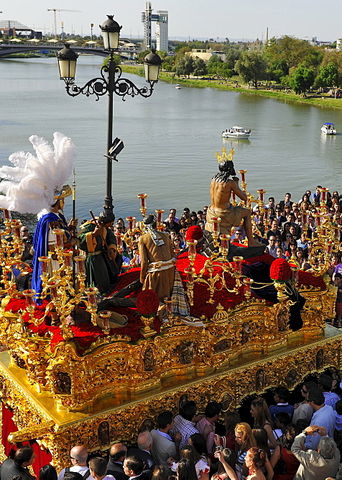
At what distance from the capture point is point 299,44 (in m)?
85.1

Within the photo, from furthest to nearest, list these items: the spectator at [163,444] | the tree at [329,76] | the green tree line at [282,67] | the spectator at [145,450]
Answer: the green tree line at [282,67] < the tree at [329,76] < the spectator at [163,444] < the spectator at [145,450]

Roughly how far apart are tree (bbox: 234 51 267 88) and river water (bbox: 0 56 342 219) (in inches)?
151

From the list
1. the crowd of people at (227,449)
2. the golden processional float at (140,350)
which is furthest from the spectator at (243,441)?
the golden processional float at (140,350)

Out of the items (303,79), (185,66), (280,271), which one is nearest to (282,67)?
(303,79)

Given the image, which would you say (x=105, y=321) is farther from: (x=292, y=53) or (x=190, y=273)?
(x=292, y=53)

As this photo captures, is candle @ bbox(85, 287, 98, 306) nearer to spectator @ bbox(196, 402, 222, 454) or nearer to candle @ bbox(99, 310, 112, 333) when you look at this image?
candle @ bbox(99, 310, 112, 333)

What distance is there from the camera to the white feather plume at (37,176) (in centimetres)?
648

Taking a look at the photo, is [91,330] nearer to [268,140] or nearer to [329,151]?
[329,151]

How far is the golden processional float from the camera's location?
5.96 m

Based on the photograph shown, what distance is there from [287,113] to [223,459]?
51701 mm

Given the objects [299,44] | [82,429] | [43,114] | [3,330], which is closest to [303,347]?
[82,429]

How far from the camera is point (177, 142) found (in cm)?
3931

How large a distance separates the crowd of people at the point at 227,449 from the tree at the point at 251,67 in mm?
66715

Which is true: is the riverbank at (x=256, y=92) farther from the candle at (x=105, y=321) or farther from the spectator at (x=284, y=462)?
the spectator at (x=284, y=462)
